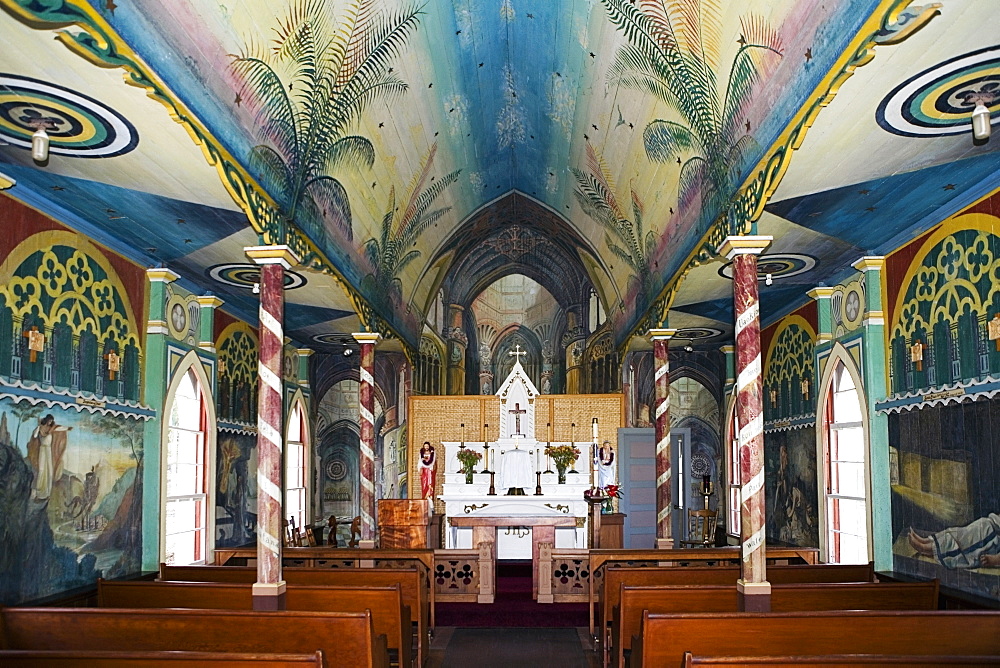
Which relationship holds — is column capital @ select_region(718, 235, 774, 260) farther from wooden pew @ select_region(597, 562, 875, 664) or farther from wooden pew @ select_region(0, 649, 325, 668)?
wooden pew @ select_region(0, 649, 325, 668)

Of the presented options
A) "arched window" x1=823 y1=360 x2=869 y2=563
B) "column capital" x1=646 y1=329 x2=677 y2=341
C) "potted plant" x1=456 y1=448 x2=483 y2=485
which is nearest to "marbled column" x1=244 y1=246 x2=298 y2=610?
"column capital" x1=646 y1=329 x2=677 y2=341

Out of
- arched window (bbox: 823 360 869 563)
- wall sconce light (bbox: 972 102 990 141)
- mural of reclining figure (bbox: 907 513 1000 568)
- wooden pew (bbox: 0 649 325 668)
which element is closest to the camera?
wooden pew (bbox: 0 649 325 668)

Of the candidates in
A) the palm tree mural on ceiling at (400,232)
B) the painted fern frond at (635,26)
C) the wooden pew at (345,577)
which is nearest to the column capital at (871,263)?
the painted fern frond at (635,26)

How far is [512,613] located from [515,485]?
8158mm

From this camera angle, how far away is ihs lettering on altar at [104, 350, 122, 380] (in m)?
11.0

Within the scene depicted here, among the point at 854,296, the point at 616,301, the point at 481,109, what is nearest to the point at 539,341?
the point at 616,301

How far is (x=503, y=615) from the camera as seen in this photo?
39.8 ft

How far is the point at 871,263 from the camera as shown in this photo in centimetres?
1179

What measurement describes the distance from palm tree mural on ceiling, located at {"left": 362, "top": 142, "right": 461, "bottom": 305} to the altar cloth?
484cm

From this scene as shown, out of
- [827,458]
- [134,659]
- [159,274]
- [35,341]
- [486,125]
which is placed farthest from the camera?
[486,125]

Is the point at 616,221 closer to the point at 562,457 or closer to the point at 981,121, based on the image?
the point at 562,457

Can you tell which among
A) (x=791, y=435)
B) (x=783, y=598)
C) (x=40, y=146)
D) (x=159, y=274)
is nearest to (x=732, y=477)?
(x=791, y=435)

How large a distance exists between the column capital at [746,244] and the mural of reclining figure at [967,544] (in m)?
3.40

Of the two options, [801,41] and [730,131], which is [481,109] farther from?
[801,41]
